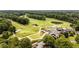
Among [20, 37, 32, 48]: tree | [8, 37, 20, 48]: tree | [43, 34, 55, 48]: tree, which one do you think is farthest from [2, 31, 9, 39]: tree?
[43, 34, 55, 48]: tree

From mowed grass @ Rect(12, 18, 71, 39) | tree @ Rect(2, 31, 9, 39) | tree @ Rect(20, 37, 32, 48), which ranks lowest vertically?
tree @ Rect(20, 37, 32, 48)

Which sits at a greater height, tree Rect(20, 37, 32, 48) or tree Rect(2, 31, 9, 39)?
tree Rect(2, 31, 9, 39)

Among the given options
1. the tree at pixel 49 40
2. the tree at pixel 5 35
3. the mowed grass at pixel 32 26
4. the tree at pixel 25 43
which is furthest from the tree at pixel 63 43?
the tree at pixel 5 35

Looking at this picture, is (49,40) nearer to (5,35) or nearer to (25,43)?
(25,43)

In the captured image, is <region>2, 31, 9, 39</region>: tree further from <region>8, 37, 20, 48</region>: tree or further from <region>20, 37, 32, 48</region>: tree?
<region>20, 37, 32, 48</region>: tree

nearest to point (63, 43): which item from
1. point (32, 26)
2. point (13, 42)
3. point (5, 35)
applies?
point (32, 26)
